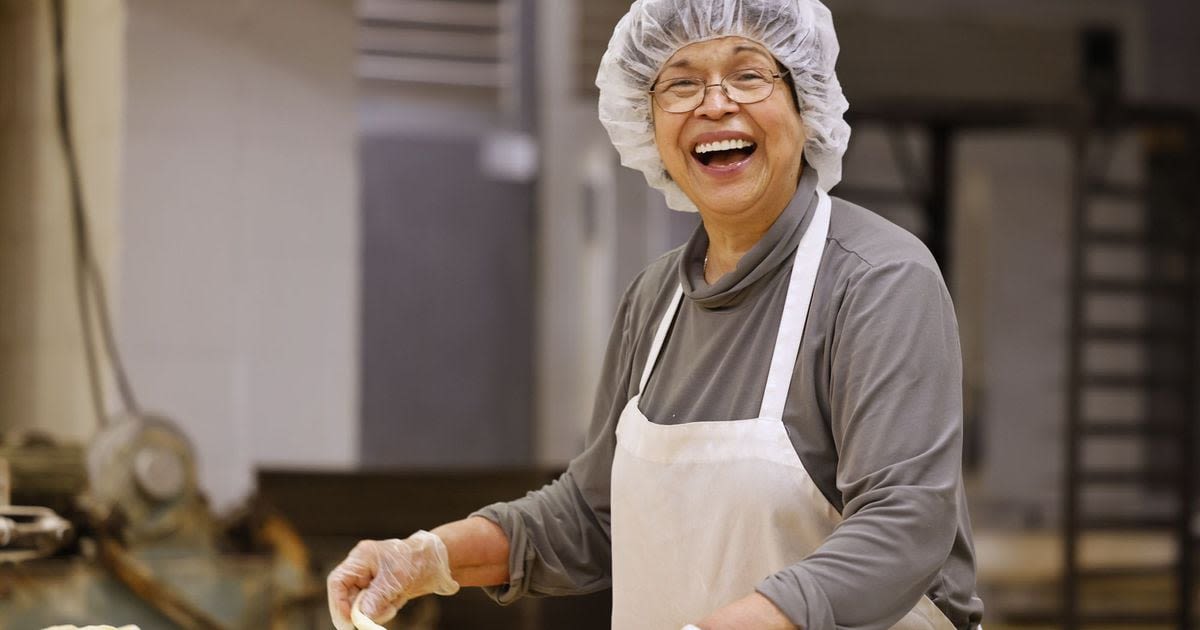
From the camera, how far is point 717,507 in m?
1.37

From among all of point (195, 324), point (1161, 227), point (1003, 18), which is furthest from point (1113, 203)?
point (195, 324)

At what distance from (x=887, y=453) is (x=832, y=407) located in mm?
100

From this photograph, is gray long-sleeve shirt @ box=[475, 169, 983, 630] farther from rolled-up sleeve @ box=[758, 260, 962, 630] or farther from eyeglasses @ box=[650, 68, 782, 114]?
eyeglasses @ box=[650, 68, 782, 114]

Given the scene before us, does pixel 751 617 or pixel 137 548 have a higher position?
pixel 751 617

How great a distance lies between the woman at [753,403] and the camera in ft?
3.91

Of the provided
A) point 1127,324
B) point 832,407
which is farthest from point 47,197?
point 1127,324

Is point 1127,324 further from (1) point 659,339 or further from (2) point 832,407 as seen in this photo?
(2) point 832,407

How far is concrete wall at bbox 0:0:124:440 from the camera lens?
3.22 meters

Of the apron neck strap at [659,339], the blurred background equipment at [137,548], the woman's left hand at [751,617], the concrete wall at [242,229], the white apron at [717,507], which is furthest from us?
the concrete wall at [242,229]

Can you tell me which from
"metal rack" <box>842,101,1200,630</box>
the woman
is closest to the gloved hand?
the woman

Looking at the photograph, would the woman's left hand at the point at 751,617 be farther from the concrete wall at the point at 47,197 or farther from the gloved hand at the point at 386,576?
the concrete wall at the point at 47,197

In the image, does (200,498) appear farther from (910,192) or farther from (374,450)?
(910,192)

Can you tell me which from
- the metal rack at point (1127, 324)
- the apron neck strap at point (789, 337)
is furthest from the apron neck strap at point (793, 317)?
the metal rack at point (1127, 324)

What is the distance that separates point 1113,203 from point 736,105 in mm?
5351
